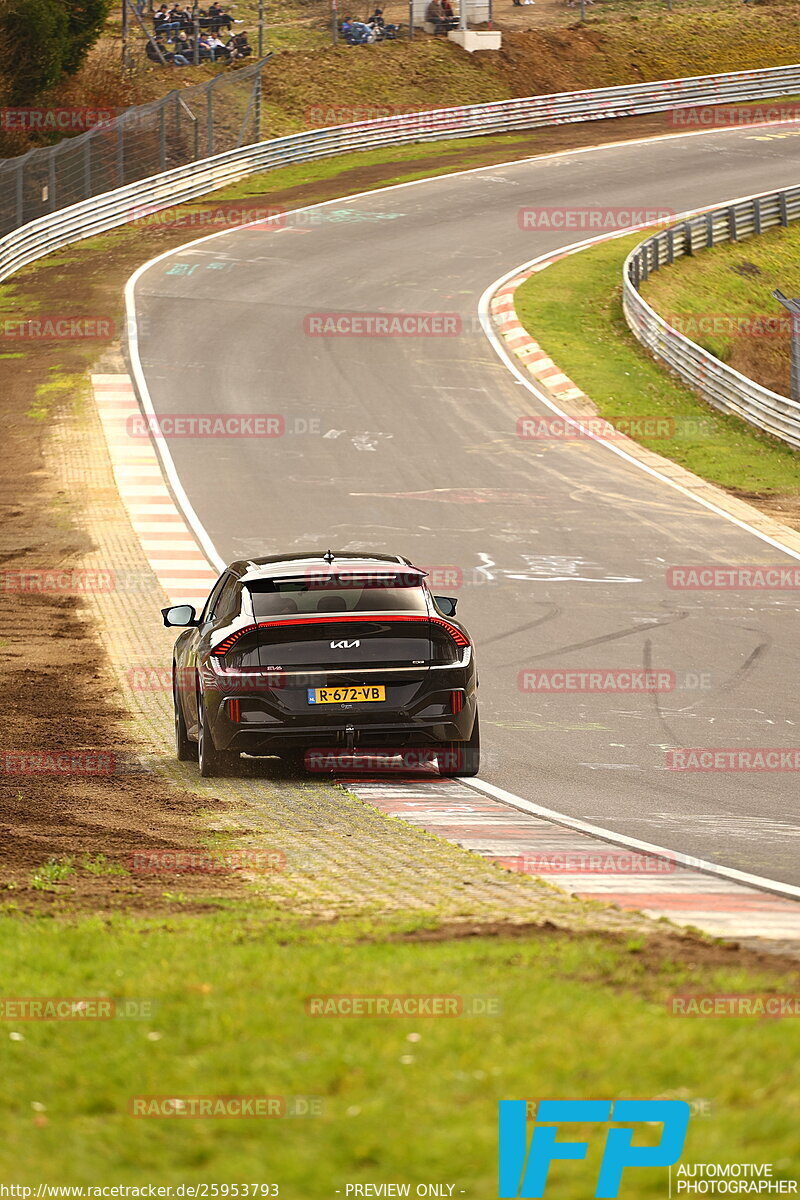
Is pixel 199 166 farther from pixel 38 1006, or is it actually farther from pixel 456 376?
pixel 38 1006

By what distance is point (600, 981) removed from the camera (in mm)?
5602

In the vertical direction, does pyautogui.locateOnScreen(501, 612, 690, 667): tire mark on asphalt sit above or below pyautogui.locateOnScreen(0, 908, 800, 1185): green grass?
below

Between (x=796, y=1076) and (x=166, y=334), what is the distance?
33.2 m

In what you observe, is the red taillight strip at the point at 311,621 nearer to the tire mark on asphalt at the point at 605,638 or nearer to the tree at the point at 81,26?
the tire mark on asphalt at the point at 605,638

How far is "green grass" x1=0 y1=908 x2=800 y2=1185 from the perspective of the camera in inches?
161

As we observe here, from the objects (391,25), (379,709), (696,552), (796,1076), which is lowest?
(696,552)

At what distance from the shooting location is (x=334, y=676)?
10.9 metres

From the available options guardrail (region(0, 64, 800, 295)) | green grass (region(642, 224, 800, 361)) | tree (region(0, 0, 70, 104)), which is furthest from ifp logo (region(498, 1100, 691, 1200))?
tree (region(0, 0, 70, 104))

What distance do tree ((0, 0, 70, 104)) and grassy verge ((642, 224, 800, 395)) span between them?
2118 centimetres

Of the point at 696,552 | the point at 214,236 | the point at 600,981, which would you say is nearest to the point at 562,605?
the point at 696,552

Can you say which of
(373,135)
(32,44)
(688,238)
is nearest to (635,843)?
(688,238)

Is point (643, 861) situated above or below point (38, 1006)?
below
